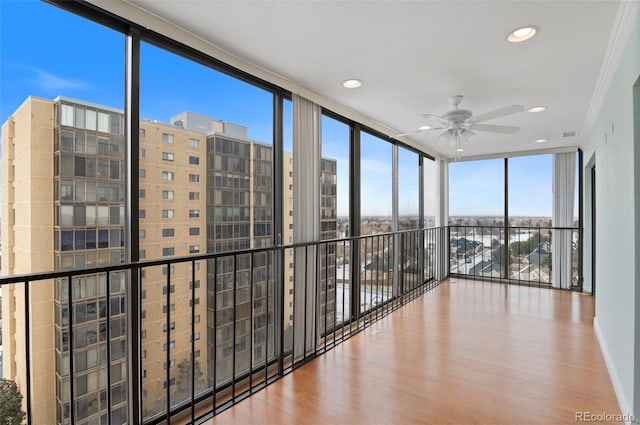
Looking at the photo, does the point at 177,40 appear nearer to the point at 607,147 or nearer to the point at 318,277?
the point at 318,277

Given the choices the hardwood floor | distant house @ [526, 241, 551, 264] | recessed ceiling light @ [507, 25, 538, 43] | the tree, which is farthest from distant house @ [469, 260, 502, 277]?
the tree

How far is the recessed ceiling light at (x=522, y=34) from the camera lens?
206 cm

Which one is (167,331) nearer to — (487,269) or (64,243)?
(64,243)

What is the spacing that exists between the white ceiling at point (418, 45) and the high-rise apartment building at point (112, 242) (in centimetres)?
63

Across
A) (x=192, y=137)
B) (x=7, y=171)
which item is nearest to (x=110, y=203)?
(x=7, y=171)

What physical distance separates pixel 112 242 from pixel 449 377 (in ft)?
8.14

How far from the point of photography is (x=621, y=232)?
7.24 ft

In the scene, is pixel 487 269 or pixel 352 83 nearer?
pixel 352 83

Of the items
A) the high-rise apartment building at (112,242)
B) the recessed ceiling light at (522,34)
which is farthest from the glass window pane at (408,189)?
the high-rise apartment building at (112,242)

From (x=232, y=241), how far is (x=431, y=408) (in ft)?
5.81

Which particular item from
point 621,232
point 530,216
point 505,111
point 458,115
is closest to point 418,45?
point 505,111

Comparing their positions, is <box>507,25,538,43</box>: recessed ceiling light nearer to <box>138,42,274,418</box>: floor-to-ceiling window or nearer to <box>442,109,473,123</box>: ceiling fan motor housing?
<box>442,109,473,123</box>: ceiling fan motor housing

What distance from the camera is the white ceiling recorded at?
1.87 metres

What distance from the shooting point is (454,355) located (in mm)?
2895
